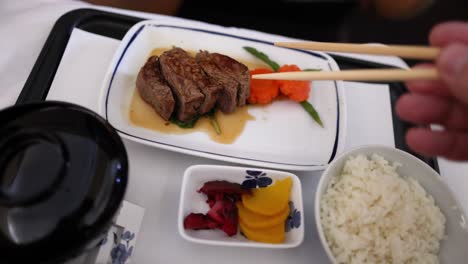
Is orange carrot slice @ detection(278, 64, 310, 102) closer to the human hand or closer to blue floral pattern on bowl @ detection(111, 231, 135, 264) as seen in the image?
the human hand

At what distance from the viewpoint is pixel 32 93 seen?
1.39m

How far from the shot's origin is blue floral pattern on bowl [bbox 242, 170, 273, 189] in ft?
4.06

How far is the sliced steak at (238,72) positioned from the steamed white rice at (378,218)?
526mm

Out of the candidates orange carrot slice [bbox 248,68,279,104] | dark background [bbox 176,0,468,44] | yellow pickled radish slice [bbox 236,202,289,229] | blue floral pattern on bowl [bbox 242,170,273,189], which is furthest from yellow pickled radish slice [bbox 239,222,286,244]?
dark background [bbox 176,0,468,44]

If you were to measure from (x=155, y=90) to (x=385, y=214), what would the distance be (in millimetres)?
940

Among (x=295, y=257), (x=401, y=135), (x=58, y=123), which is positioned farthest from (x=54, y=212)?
(x=401, y=135)

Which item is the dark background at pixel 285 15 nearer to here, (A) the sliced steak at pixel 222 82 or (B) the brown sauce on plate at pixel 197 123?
(A) the sliced steak at pixel 222 82

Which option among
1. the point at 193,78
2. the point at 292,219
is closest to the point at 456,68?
the point at 292,219

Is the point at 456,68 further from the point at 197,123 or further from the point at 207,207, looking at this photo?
the point at 197,123

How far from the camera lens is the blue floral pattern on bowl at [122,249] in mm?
1102

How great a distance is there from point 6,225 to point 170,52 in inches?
38.1

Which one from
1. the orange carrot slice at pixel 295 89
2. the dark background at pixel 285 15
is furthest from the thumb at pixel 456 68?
the dark background at pixel 285 15

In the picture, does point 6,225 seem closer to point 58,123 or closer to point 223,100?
point 58,123

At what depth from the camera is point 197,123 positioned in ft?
4.91
